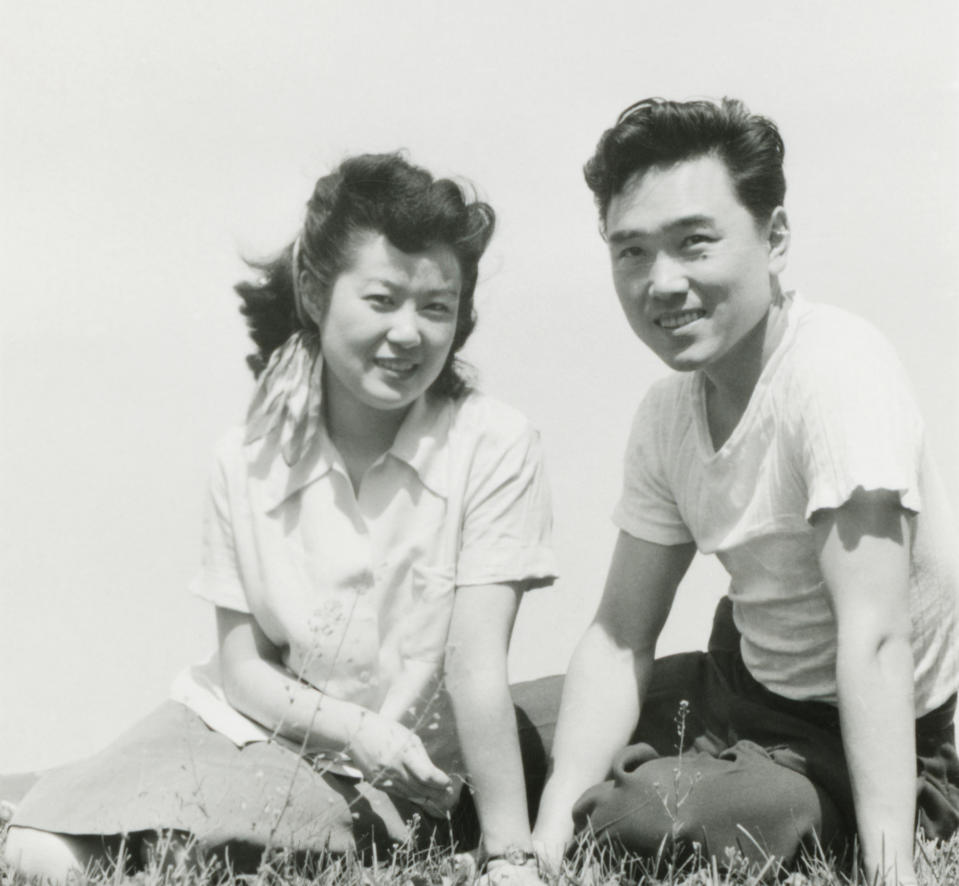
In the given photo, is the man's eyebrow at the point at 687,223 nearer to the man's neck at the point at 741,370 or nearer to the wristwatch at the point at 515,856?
the man's neck at the point at 741,370

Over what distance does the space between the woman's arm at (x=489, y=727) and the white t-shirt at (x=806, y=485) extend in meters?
0.68

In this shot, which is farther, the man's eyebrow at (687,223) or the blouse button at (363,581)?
the blouse button at (363,581)

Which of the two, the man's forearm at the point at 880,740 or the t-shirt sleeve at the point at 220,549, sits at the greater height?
the t-shirt sleeve at the point at 220,549

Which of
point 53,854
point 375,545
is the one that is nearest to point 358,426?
point 375,545

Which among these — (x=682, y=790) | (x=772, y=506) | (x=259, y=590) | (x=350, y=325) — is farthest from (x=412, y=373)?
(x=682, y=790)

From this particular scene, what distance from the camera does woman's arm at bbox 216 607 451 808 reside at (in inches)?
137

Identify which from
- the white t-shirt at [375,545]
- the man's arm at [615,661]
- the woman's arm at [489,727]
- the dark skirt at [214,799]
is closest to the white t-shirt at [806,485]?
the man's arm at [615,661]

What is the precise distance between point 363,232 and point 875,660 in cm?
178

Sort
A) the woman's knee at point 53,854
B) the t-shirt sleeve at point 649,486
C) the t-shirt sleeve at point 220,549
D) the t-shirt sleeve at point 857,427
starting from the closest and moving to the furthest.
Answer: the t-shirt sleeve at point 857,427, the woman's knee at point 53,854, the t-shirt sleeve at point 220,549, the t-shirt sleeve at point 649,486

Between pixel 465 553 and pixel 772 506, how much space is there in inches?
33.8

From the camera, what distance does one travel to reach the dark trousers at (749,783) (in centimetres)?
341

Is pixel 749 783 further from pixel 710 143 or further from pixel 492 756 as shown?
pixel 710 143

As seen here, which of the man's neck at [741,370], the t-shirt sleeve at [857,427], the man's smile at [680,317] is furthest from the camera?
the man's neck at [741,370]

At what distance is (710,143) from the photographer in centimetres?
371
